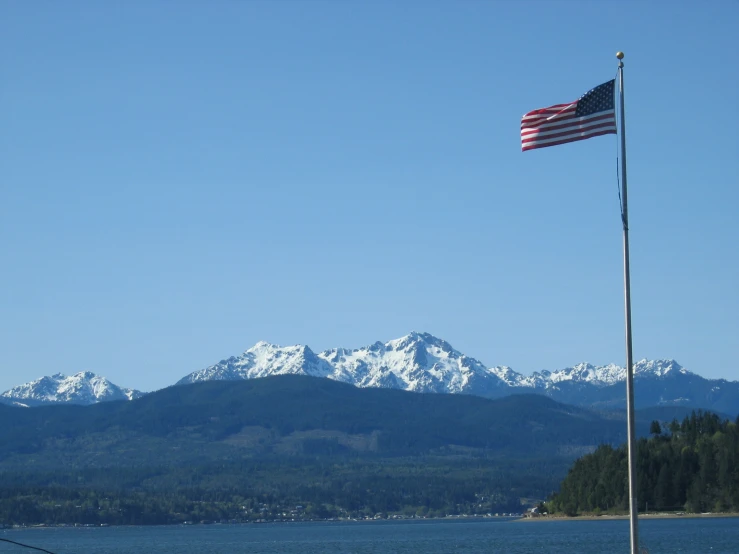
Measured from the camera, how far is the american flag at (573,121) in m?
48.2

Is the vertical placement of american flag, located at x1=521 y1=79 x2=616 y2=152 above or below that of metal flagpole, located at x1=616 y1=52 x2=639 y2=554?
above

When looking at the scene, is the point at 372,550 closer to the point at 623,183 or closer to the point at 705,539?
the point at 705,539

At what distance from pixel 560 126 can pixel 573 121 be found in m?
0.62

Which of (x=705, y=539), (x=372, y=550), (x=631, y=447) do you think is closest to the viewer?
(x=631, y=447)

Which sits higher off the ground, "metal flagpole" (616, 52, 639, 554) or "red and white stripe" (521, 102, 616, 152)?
"red and white stripe" (521, 102, 616, 152)

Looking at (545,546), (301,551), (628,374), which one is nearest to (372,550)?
(301,551)

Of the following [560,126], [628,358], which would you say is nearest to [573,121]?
[560,126]

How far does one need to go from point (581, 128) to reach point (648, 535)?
480 feet

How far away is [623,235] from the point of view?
49.2 meters

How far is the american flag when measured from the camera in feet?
158

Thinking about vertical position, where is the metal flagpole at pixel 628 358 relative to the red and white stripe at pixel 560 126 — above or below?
below

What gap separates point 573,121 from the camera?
48.6m

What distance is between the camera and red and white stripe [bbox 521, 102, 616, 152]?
48125 millimetres

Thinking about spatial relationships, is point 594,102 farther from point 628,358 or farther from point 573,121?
point 628,358
